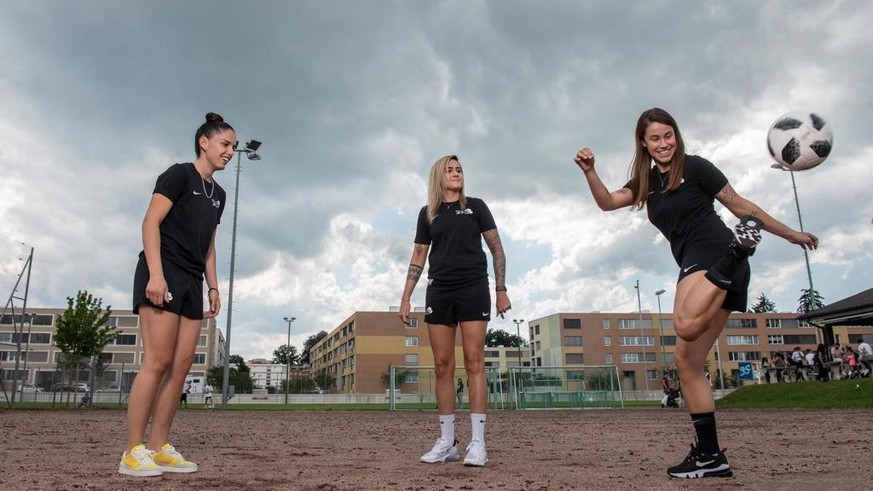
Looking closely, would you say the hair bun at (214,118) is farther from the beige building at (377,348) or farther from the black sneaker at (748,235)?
the beige building at (377,348)

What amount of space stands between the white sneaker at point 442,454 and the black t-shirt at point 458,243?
1113 millimetres

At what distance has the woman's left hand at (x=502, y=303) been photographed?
4730 millimetres

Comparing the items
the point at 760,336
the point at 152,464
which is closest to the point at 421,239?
the point at 152,464

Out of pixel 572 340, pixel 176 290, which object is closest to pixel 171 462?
pixel 176 290

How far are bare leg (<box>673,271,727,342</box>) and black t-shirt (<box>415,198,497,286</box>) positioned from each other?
1550 mm

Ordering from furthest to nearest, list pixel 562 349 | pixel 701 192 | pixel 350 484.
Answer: pixel 562 349 < pixel 701 192 < pixel 350 484

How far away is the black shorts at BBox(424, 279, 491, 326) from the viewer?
445cm

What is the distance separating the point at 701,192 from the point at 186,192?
3.06 meters

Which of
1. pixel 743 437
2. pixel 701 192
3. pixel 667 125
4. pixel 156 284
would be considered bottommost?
pixel 743 437

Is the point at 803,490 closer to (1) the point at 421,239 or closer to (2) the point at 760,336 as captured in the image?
(1) the point at 421,239

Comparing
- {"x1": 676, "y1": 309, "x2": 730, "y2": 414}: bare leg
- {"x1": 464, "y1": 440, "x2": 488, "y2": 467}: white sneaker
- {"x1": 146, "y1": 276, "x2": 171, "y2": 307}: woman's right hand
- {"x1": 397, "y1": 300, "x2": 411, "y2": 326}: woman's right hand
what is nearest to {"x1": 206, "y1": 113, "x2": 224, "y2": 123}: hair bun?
{"x1": 146, "y1": 276, "x2": 171, "y2": 307}: woman's right hand

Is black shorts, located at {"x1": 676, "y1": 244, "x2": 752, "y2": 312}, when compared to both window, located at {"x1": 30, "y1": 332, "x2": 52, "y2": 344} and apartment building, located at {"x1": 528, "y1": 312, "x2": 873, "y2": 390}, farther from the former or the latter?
window, located at {"x1": 30, "y1": 332, "x2": 52, "y2": 344}

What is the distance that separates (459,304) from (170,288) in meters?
1.91

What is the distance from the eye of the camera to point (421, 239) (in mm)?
4988
